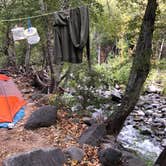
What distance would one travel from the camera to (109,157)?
5480 mm

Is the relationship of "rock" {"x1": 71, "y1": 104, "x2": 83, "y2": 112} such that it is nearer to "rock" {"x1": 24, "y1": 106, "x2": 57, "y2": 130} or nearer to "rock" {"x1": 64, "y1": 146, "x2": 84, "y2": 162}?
"rock" {"x1": 24, "y1": 106, "x2": 57, "y2": 130}

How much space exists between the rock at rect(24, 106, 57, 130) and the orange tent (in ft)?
1.73

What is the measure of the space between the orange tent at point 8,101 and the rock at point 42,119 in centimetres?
53

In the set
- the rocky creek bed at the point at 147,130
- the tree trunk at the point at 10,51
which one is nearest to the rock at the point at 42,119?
the rocky creek bed at the point at 147,130

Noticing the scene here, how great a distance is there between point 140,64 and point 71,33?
1548 mm

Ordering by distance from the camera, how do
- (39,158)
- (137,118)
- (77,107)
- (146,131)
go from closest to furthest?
(39,158), (77,107), (146,131), (137,118)

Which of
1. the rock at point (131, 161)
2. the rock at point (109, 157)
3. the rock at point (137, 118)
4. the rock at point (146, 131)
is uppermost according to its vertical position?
the rock at point (109, 157)

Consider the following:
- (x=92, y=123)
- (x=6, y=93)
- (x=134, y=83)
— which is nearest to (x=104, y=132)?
(x=92, y=123)

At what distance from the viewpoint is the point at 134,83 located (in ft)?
20.8

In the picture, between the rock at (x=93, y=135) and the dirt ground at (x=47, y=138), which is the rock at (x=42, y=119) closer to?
the dirt ground at (x=47, y=138)

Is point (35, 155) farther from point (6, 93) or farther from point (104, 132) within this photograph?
point (6, 93)

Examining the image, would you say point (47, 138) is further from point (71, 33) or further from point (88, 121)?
point (71, 33)

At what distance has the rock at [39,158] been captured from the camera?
4.72 meters

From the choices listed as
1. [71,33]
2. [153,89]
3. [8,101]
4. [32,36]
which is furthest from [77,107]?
[153,89]
